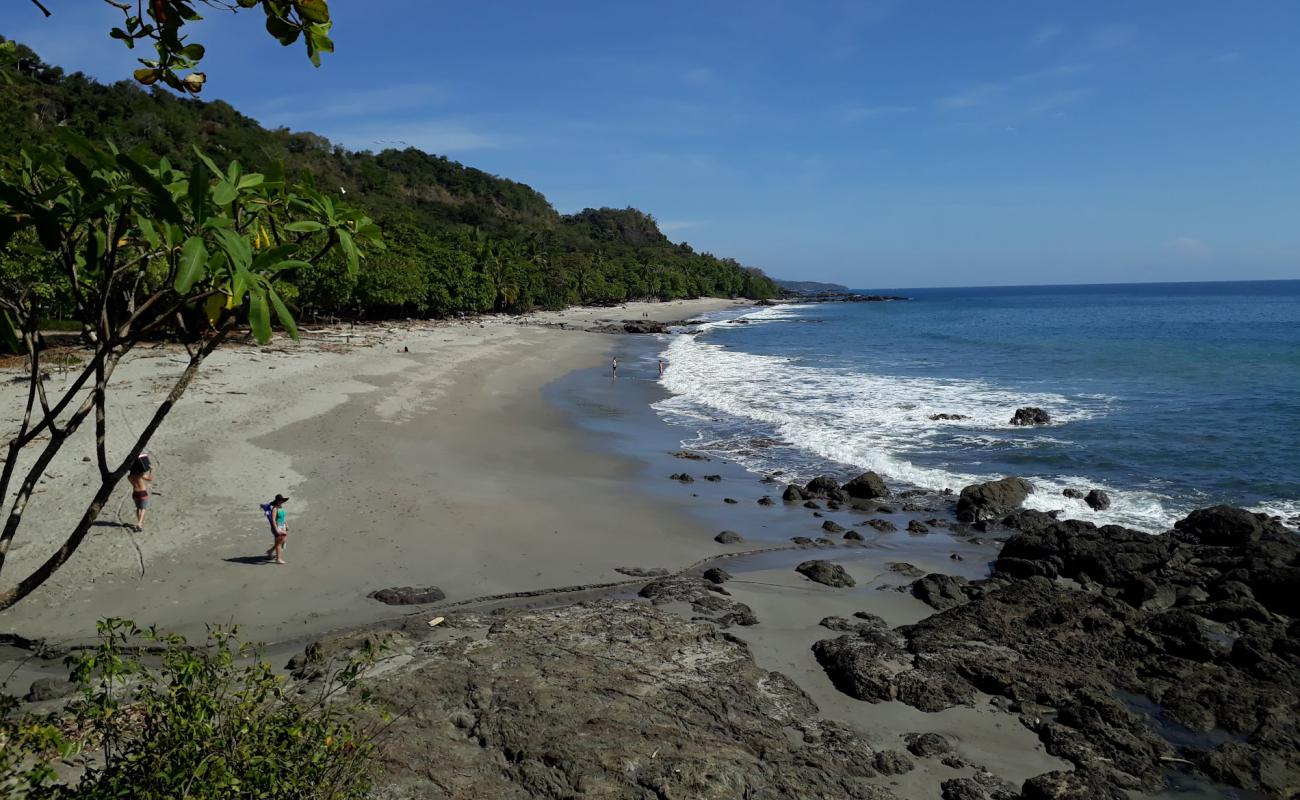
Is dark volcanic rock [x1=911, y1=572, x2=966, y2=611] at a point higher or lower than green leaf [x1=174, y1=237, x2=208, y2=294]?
lower

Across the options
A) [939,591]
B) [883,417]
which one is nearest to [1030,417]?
[883,417]

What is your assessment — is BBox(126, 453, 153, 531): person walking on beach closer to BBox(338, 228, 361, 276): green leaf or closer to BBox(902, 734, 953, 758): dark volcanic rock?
BBox(338, 228, 361, 276): green leaf

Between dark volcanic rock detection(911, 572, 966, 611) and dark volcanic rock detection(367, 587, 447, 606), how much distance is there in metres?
6.43

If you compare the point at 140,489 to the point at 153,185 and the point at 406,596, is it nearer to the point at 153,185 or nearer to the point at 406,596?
the point at 406,596

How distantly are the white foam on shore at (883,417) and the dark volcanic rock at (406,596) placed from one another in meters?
9.93

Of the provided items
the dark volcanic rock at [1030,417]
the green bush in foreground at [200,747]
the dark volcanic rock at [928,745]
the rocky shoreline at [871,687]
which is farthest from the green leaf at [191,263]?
the dark volcanic rock at [1030,417]

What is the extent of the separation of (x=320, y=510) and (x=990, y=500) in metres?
12.3

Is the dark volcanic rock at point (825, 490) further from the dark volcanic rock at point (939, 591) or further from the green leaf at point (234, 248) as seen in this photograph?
the green leaf at point (234, 248)

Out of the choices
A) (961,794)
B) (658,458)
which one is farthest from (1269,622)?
(658,458)

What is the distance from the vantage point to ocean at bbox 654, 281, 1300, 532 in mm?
17156

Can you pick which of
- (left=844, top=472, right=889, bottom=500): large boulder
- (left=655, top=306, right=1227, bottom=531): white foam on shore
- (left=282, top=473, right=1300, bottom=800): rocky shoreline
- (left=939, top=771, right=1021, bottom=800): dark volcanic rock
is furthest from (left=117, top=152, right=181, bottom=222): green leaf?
(left=655, top=306, right=1227, bottom=531): white foam on shore

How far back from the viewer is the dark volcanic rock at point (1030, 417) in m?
23.1

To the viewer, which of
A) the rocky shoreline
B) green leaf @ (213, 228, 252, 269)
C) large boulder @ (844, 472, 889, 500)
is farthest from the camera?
large boulder @ (844, 472, 889, 500)

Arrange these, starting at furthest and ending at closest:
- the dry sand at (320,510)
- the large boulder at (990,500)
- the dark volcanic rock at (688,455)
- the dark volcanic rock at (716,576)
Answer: the dark volcanic rock at (688,455), the large boulder at (990,500), the dark volcanic rock at (716,576), the dry sand at (320,510)
